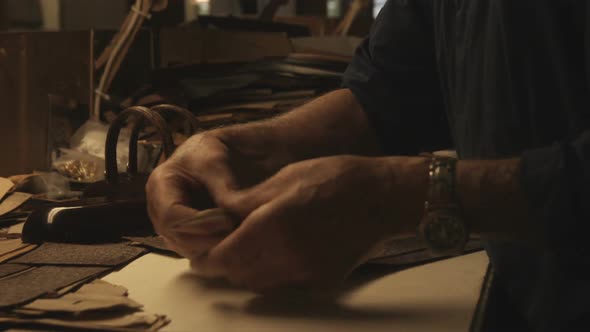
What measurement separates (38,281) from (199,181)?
0.25m

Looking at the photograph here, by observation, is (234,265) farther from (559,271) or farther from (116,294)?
(559,271)

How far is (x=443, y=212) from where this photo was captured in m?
0.85

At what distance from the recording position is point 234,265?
2.90 ft

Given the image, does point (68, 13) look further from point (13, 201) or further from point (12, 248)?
point (12, 248)

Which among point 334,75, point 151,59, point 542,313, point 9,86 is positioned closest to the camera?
point 542,313

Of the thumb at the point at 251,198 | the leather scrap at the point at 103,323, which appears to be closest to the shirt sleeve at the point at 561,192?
the thumb at the point at 251,198

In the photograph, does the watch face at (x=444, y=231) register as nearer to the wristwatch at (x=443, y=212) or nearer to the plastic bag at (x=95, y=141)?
the wristwatch at (x=443, y=212)

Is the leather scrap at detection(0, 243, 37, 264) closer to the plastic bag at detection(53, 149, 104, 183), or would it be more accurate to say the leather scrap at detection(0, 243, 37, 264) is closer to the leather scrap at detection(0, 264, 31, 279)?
the leather scrap at detection(0, 264, 31, 279)

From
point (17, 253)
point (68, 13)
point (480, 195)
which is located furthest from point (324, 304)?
point (68, 13)

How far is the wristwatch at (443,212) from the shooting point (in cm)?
85

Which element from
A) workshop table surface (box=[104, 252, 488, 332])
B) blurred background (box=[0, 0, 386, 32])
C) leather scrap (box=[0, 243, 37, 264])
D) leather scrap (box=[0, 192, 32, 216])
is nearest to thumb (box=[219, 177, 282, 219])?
workshop table surface (box=[104, 252, 488, 332])

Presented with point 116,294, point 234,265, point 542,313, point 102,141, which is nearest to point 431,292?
point 542,313

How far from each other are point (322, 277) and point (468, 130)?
379 mm

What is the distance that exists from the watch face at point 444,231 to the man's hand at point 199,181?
237 millimetres
